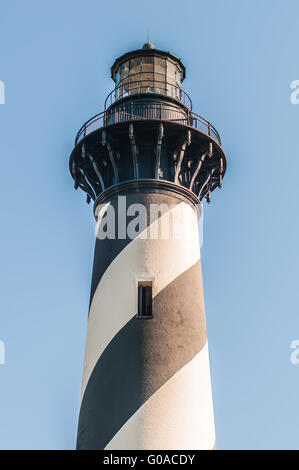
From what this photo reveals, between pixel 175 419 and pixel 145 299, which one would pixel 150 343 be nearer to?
pixel 145 299

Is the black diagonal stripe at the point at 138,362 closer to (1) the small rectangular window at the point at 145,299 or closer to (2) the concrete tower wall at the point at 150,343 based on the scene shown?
(2) the concrete tower wall at the point at 150,343

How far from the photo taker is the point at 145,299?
17812 millimetres

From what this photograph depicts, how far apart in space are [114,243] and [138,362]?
3.33 metres

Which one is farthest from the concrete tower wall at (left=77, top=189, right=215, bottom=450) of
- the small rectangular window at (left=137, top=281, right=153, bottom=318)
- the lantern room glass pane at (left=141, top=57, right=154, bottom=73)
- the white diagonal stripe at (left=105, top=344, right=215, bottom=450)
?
the lantern room glass pane at (left=141, top=57, right=154, bottom=73)

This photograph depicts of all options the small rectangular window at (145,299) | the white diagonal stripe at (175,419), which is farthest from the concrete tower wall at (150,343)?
the small rectangular window at (145,299)

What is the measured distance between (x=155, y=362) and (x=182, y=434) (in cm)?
170

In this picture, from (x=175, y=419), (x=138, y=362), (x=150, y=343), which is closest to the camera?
(x=175, y=419)

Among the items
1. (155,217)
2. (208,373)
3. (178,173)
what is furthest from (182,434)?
(178,173)

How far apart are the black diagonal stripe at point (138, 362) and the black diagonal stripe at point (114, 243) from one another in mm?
1682

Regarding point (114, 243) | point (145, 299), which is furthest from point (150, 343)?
point (114, 243)

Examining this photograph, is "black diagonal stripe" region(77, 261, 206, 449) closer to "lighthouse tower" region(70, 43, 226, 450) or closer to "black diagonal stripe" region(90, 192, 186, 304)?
"lighthouse tower" region(70, 43, 226, 450)

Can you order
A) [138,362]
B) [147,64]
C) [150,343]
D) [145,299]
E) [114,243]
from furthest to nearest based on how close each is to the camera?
[147,64]
[114,243]
[145,299]
[150,343]
[138,362]

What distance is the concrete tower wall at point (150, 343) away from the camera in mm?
16250

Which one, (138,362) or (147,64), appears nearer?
(138,362)
